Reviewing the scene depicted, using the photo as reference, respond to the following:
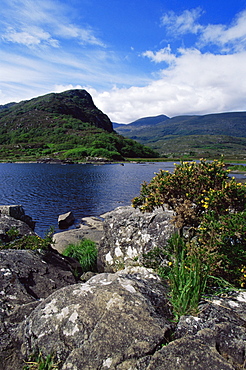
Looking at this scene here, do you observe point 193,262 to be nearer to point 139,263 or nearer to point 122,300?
point 122,300

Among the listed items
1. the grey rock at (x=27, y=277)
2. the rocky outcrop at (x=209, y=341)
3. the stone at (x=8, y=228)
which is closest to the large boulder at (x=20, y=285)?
the grey rock at (x=27, y=277)

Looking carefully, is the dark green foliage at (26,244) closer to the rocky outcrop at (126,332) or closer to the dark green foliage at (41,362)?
the rocky outcrop at (126,332)

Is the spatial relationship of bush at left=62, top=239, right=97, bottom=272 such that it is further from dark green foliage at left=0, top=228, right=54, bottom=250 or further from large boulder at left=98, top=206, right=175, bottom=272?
dark green foliage at left=0, top=228, right=54, bottom=250

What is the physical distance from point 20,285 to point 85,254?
6319mm

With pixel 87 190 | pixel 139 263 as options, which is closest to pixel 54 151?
pixel 87 190

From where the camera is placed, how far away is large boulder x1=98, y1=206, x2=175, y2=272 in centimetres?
839

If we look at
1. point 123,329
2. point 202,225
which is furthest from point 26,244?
point 202,225

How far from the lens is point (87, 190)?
47.6 meters

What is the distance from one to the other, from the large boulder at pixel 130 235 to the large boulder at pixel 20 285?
72.3 inches

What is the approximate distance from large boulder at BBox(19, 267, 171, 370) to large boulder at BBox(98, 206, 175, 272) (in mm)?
3611

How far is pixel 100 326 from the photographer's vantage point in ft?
12.6

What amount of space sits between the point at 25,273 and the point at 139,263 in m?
3.44

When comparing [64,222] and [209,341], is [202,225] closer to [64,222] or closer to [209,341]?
[209,341]

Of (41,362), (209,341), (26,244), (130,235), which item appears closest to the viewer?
(209,341)
